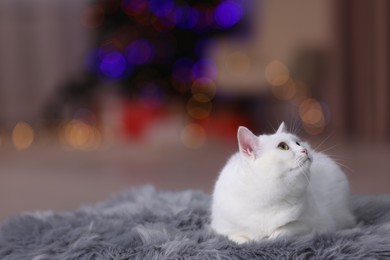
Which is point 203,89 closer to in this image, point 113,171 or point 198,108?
point 198,108

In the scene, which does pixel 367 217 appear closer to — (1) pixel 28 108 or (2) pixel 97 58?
(2) pixel 97 58

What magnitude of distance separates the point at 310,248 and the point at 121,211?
0.52 m

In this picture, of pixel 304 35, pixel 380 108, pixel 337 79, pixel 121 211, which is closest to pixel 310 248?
pixel 121 211

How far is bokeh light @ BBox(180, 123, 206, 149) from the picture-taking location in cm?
402

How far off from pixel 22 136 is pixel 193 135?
1319 millimetres

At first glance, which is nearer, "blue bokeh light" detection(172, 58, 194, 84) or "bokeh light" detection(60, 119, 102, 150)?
"bokeh light" detection(60, 119, 102, 150)

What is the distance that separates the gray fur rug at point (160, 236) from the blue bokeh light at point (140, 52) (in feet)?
9.80

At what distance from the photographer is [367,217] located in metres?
1.25

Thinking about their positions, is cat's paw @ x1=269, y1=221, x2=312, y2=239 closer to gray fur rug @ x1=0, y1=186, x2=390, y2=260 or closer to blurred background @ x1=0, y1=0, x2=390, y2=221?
gray fur rug @ x1=0, y1=186, x2=390, y2=260

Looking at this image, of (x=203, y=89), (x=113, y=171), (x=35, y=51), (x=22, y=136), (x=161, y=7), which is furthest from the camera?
(x=35, y=51)

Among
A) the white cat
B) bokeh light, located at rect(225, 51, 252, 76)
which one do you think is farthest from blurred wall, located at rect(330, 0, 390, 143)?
the white cat

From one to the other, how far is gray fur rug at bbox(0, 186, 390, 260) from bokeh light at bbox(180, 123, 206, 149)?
8.31 ft

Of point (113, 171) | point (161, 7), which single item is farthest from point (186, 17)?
point (113, 171)

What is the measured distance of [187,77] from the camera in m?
4.57
